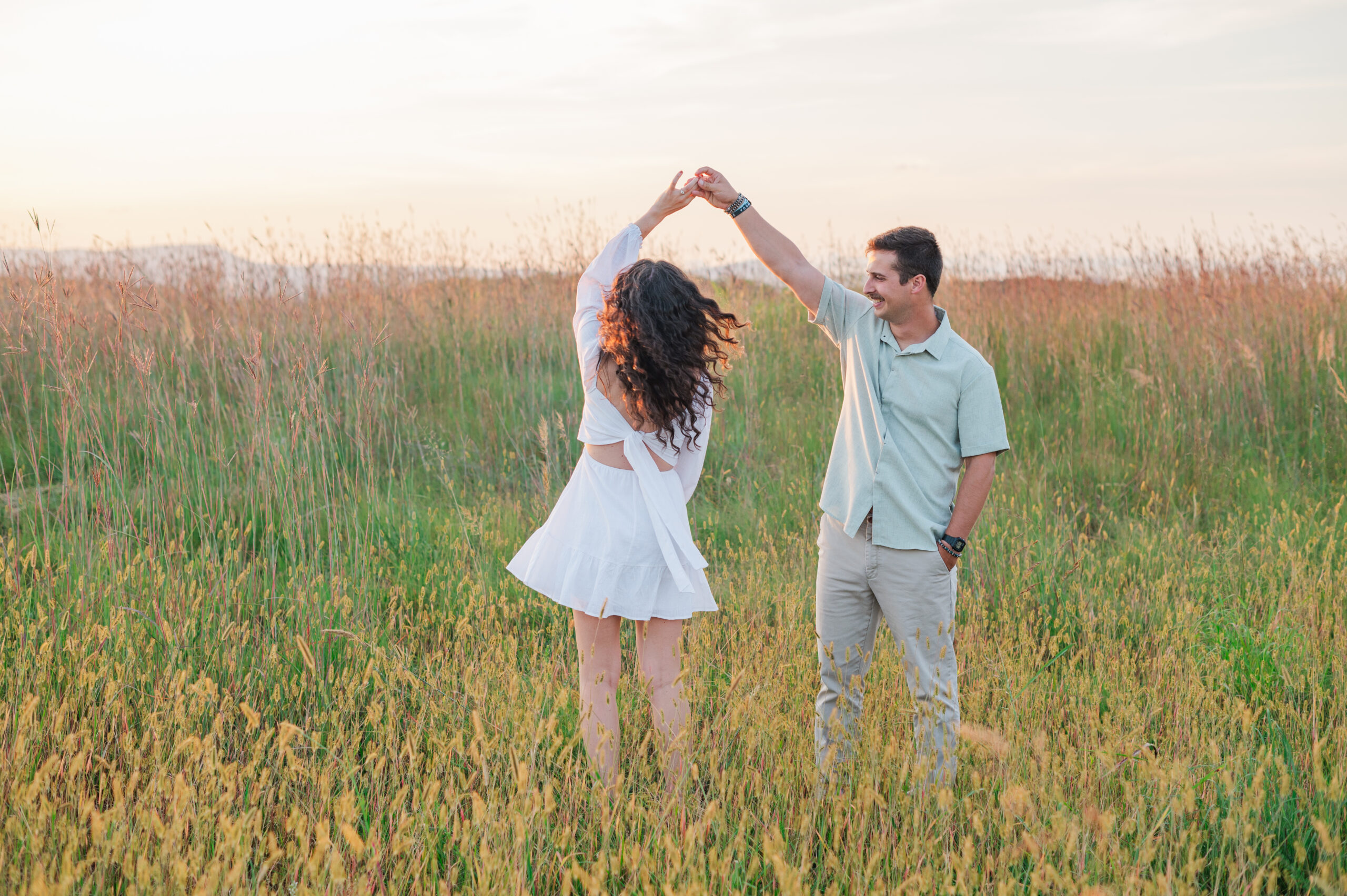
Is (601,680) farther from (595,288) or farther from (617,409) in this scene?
(595,288)

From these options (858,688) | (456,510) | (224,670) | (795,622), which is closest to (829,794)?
(858,688)

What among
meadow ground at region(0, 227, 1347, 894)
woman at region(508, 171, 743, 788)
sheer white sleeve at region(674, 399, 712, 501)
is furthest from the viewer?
sheer white sleeve at region(674, 399, 712, 501)

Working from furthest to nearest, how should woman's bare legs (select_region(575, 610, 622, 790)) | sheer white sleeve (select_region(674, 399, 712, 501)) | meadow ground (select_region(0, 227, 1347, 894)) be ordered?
sheer white sleeve (select_region(674, 399, 712, 501)) → woman's bare legs (select_region(575, 610, 622, 790)) → meadow ground (select_region(0, 227, 1347, 894))

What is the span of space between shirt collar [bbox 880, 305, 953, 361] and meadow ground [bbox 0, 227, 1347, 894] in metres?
1.11

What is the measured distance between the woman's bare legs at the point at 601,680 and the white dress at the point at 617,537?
0.09 metres

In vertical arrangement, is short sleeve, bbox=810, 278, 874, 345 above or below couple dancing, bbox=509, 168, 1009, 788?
above

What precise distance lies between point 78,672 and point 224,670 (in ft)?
1.39

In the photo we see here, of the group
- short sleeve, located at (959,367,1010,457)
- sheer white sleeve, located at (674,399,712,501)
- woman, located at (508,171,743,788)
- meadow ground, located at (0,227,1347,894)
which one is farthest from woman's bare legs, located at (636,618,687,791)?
short sleeve, located at (959,367,1010,457)

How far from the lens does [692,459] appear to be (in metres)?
2.84

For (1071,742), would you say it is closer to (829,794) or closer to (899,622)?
(899,622)

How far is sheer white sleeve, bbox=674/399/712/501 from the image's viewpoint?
2.80 m

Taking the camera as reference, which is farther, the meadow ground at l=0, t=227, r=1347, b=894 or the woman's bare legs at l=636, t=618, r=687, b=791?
the woman's bare legs at l=636, t=618, r=687, b=791

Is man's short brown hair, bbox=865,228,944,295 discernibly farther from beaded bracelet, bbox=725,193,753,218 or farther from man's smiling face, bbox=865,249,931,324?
beaded bracelet, bbox=725,193,753,218

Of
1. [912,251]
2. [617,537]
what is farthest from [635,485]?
[912,251]
